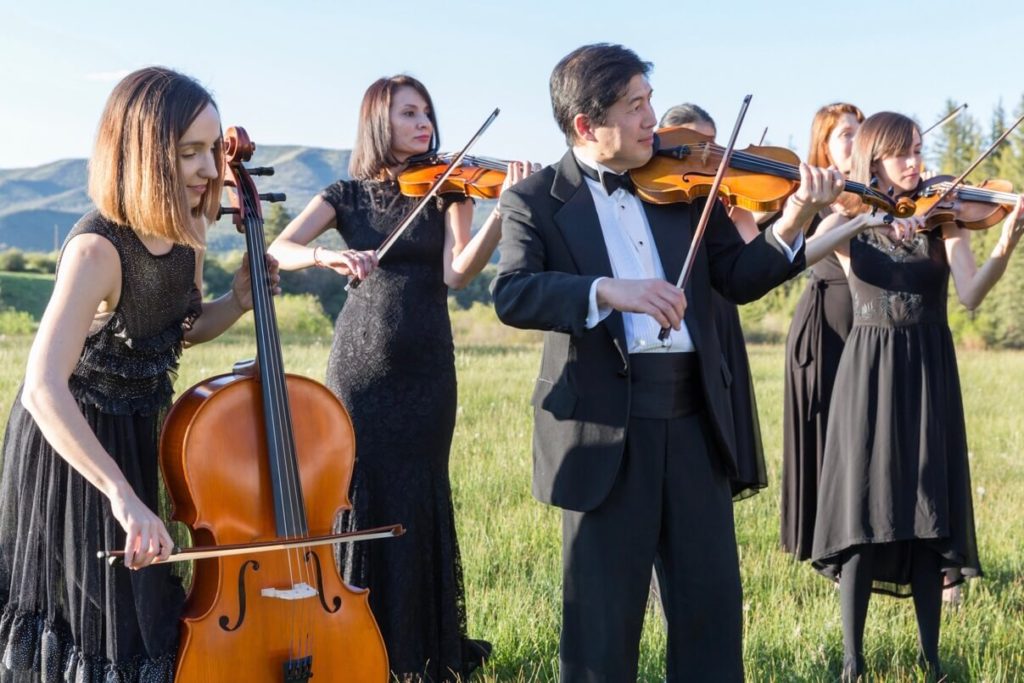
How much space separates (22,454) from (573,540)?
1.24 m

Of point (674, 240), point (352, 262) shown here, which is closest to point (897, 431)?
point (674, 240)

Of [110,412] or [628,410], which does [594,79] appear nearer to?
[628,410]

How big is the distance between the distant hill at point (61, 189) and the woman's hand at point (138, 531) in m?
82.3

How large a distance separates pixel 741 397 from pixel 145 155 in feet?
8.02

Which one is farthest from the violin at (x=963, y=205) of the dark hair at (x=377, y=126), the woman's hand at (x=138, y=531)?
the woman's hand at (x=138, y=531)

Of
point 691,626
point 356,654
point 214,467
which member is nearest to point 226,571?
point 214,467

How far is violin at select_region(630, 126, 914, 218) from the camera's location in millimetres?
2732

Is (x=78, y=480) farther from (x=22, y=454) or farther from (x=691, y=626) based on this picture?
(x=691, y=626)

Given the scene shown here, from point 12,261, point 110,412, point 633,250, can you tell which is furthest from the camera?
point 12,261

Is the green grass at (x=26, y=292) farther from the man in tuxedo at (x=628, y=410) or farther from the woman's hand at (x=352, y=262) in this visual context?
the man in tuxedo at (x=628, y=410)

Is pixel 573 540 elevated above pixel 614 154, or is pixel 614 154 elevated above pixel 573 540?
pixel 614 154

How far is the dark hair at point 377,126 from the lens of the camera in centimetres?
365

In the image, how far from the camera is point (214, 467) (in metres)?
2.46

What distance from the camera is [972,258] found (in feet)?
12.5
